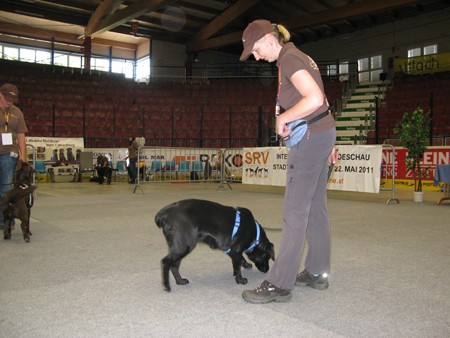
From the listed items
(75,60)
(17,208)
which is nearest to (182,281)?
(17,208)

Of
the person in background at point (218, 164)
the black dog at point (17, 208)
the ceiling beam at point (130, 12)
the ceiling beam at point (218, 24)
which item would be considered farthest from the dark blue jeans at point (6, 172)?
the ceiling beam at point (218, 24)

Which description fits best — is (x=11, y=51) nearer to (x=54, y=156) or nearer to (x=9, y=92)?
(x=54, y=156)

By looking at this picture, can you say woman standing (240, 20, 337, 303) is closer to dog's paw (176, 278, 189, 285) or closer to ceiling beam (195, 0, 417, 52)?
dog's paw (176, 278, 189, 285)

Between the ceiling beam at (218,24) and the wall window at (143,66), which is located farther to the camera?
the wall window at (143,66)

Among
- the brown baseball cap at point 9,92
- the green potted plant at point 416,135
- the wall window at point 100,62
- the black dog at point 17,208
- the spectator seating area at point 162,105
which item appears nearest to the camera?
the black dog at point 17,208

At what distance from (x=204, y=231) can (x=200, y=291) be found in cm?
36

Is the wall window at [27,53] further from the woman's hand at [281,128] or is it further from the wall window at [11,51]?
the woman's hand at [281,128]

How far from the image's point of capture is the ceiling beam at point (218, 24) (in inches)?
741

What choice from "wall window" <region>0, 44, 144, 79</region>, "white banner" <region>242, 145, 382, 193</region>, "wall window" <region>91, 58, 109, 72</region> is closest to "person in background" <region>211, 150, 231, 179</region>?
"white banner" <region>242, 145, 382, 193</region>

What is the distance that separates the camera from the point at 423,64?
18.5m

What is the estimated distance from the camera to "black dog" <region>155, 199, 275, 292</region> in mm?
2391

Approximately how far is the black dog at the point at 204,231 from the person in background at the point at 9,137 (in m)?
2.65

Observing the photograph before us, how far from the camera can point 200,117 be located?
18.2m

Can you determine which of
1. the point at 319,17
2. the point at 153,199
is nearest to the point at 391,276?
the point at 153,199
